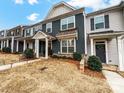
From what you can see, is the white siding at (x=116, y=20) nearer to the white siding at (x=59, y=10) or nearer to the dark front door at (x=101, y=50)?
the dark front door at (x=101, y=50)

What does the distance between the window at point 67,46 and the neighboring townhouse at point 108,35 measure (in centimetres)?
209

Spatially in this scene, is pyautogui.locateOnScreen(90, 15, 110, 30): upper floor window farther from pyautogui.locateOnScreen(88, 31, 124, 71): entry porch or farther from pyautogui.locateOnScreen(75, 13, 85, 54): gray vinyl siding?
pyautogui.locateOnScreen(88, 31, 124, 71): entry porch

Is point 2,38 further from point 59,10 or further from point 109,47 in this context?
point 109,47

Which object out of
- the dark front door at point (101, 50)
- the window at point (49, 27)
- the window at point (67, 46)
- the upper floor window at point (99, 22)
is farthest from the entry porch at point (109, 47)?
the window at point (49, 27)

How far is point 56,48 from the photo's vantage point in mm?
17984

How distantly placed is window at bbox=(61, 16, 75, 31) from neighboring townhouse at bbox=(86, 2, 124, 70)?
2379mm

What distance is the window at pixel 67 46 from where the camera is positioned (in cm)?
1630

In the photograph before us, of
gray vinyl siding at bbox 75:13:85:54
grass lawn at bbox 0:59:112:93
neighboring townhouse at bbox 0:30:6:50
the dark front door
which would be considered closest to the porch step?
the dark front door

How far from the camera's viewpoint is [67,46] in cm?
1680

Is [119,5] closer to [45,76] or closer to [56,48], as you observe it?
[56,48]

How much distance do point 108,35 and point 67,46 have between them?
571 cm

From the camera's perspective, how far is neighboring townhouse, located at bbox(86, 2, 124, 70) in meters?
13.0

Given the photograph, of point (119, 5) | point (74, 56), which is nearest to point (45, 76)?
point (74, 56)

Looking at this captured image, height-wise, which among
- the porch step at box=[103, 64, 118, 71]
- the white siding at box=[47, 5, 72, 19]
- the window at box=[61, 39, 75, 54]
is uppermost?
the white siding at box=[47, 5, 72, 19]
